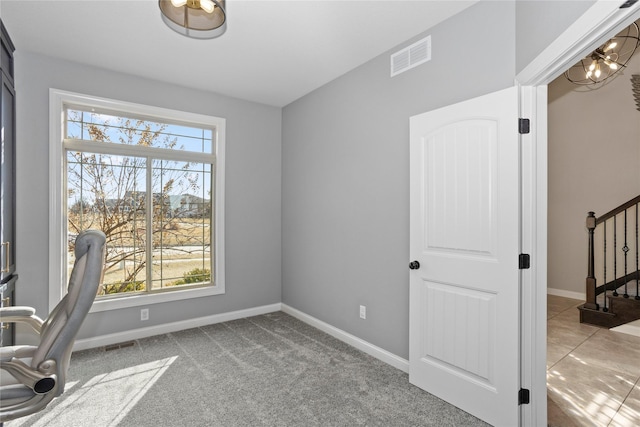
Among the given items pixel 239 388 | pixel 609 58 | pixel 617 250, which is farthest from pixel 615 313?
pixel 239 388

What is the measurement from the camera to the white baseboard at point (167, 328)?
329 cm

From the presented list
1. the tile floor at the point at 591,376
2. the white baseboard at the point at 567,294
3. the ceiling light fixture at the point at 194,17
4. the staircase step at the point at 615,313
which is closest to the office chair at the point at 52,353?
the ceiling light fixture at the point at 194,17

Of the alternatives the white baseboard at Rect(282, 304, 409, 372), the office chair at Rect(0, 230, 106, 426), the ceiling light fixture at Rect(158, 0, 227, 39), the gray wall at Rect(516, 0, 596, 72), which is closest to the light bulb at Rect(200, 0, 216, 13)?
the ceiling light fixture at Rect(158, 0, 227, 39)

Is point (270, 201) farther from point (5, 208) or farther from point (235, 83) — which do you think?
point (5, 208)

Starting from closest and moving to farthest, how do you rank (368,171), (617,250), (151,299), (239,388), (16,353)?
1. (16,353)
2. (239,388)
3. (368,171)
4. (151,299)
5. (617,250)

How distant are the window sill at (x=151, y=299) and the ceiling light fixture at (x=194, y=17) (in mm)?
2758

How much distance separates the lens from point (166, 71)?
3.44 meters

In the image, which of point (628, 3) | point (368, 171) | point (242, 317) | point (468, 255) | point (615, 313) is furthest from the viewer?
point (242, 317)

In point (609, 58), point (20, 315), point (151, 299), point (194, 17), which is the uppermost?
point (609, 58)

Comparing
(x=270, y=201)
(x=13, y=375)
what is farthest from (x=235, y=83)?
(x=13, y=375)

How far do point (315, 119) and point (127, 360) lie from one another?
10.2 ft

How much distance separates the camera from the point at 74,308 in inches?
60.9

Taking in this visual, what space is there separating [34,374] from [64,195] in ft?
7.76

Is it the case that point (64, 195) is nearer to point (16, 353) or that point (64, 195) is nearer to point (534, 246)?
point (16, 353)
